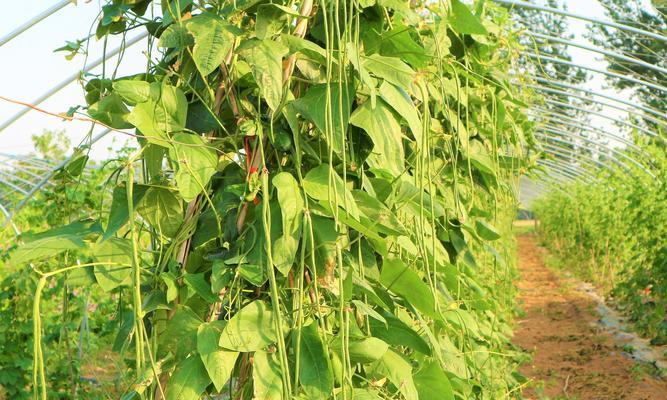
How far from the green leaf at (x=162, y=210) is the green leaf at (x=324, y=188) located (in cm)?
23

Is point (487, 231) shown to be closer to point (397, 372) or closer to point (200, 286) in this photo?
point (397, 372)

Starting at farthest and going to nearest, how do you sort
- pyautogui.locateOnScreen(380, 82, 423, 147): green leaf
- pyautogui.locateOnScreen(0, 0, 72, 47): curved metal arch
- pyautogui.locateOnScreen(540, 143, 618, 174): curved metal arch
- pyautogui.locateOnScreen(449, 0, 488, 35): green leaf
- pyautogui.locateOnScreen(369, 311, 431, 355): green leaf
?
pyautogui.locateOnScreen(540, 143, 618, 174): curved metal arch → pyautogui.locateOnScreen(0, 0, 72, 47): curved metal arch → pyautogui.locateOnScreen(449, 0, 488, 35): green leaf → pyautogui.locateOnScreen(369, 311, 431, 355): green leaf → pyautogui.locateOnScreen(380, 82, 423, 147): green leaf

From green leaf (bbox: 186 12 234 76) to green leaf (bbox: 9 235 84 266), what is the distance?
0.35m

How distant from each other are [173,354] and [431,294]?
468mm

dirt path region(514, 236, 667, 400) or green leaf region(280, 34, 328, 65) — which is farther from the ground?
green leaf region(280, 34, 328, 65)

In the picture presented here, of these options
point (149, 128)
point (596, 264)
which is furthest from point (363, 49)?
point (596, 264)

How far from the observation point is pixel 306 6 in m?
1.27

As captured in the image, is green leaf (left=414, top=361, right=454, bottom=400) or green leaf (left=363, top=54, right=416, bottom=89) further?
green leaf (left=414, top=361, right=454, bottom=400)

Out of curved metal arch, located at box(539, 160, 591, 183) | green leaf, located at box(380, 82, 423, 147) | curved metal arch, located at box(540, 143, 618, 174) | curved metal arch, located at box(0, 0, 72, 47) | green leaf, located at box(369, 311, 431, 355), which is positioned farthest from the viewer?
curved metal arch, located at box(539, 160, 591, 183)

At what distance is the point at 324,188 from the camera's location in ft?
4.04

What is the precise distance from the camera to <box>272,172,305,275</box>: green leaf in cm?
119

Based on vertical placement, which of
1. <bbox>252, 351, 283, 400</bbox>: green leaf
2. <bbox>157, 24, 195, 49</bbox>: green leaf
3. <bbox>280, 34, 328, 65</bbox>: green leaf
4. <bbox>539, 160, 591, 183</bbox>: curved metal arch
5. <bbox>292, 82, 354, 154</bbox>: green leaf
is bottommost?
<bbox>539, 160, 591, 183</bbox>: curved metal arch

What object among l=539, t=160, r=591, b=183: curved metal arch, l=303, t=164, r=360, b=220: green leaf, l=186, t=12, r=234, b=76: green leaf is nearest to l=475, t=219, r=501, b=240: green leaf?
l=303, t=164, r=360, b=220: green leaf

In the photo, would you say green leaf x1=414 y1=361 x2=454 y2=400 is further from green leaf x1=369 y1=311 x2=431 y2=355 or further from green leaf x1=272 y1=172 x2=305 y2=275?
green leaf x1=272 y1=172 x2=305 y2=275
